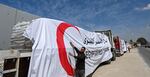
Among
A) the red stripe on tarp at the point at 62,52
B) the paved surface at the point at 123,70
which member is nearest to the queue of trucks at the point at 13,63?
the red stripe on tarp at the point at 62,52

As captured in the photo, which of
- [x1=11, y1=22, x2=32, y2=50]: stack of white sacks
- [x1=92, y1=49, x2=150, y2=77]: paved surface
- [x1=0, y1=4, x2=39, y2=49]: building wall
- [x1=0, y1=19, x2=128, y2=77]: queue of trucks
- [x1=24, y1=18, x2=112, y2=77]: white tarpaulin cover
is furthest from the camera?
[x1=92, y1=49, x2=150, y2=77]: paved surface

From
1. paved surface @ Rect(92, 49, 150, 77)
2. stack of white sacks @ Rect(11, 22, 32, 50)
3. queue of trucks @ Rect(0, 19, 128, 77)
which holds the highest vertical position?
stack of white sacks @ Rect(11, 22, 32, 50)

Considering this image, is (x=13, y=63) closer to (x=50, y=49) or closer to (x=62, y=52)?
(x=50, y=49)

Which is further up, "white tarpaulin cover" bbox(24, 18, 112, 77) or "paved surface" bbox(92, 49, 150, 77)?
"white tarpaulin cover" bbox(24, 18, 112, 77)

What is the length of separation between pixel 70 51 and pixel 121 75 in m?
4.22

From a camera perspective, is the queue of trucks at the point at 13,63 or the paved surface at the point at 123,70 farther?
the paved surface at the point at 123,70

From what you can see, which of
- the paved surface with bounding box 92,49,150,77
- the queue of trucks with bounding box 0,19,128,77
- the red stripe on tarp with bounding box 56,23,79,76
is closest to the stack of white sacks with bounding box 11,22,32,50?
the queue of trucks with bounding box 0,19,128,77

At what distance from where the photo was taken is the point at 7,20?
21.8 ft

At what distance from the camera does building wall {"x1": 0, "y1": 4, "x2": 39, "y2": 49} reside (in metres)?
6.35

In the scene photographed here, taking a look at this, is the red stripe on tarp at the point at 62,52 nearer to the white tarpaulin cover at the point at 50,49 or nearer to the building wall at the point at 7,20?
the white tarpaulin cover at the point at 50,49

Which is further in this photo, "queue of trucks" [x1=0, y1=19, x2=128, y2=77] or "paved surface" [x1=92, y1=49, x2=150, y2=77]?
"paved surface" [x1=92, y1=49, x2=150, y2=77]

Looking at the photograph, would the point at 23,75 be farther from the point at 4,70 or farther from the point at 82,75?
the point at 82,75

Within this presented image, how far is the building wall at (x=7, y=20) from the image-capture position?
635cm

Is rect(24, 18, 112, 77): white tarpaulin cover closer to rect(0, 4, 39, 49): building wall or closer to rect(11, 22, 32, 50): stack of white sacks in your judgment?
rect(11, 22, 32, 50): stack of white sacks
